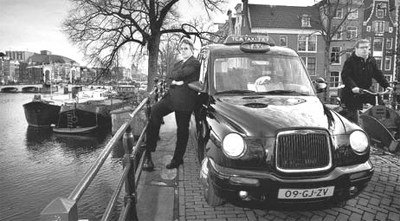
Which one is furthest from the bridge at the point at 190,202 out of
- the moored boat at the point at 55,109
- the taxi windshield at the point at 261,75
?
the moored boat at the point at 55,109

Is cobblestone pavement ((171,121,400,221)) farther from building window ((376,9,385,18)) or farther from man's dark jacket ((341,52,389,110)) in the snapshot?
building window ((376,9,385,18))

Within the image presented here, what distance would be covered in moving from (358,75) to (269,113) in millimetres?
3311

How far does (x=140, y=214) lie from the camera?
3760 millimetres

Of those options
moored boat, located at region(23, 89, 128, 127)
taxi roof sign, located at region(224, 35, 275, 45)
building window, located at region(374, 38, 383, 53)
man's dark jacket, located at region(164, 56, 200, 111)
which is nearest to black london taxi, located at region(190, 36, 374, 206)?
man's dark jacket, located at region(164, 56, 200, 111)

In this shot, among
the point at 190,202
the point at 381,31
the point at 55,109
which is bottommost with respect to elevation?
the point at 55,109

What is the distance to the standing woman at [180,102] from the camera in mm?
5020

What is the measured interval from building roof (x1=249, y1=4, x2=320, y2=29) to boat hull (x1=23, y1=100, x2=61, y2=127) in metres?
26.4

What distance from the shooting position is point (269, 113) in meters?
3.40

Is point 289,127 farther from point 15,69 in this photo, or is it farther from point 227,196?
point 15,69

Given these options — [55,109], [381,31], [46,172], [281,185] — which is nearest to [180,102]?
[281,185]

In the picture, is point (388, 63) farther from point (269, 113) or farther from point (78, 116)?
point (269, 113)

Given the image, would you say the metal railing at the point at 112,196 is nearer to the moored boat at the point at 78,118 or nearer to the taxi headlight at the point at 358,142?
the taxi headlight at the point at 358,142

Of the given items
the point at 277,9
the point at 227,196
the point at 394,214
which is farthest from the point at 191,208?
the point at 277,9

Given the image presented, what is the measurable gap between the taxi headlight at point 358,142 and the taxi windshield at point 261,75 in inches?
44.1
